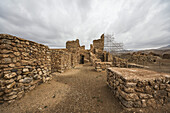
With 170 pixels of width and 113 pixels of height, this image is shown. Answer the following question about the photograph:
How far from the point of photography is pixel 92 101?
A: 259cm

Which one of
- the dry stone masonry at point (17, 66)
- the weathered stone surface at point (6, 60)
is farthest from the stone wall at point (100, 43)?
the weathered stone surface at point (6, 60)

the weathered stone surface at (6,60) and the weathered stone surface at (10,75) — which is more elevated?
the weathered stone surface at (6,60)

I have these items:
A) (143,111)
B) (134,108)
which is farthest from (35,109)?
(143,111)

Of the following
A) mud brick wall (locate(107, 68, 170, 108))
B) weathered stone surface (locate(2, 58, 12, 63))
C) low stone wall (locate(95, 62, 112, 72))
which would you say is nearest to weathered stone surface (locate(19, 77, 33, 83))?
weathered stone surface (locate(2, 58, 12, 63))

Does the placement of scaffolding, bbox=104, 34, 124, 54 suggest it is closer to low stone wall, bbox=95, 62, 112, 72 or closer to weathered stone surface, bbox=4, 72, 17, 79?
low stone wall, bbox=95, 62, 112, 72

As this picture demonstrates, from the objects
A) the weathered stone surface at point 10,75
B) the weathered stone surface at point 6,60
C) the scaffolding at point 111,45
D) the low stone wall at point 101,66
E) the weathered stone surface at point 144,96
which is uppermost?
the scaffolding at point 111,45

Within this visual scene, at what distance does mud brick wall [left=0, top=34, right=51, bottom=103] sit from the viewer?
7.34 feet

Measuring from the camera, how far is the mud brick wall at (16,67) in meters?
2.24

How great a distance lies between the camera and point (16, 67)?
2.55 meters

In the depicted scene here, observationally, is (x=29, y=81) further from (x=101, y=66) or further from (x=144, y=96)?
(x=101, y=66)

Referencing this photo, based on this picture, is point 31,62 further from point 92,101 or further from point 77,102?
point 92,101

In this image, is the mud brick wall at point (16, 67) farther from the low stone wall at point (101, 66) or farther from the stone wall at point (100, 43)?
the stone wall at point (100, 43)

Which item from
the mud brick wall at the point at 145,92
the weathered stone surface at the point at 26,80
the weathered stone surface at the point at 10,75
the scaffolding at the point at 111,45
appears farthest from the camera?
the scaffolding at the point at 111,45

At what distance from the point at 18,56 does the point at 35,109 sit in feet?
7.66
